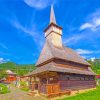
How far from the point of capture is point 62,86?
24.1 metres

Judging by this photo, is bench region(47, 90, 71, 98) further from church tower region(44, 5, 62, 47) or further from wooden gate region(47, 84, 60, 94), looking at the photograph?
church tower region(44, 5, 62, 47)

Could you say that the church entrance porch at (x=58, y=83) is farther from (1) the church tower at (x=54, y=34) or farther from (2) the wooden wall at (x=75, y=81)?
(1) the church tower at (x=54, y=34)

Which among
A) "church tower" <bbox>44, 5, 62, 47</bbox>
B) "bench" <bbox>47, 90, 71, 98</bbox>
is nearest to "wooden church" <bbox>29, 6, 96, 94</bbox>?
"church tower" <bbox>44, 5, 62, 47</bbox>

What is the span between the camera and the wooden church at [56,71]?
77.1ft

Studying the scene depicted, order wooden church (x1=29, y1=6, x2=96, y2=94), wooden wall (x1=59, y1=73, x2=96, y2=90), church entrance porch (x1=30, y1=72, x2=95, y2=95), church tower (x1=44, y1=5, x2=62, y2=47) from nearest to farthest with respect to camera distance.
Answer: church entrance porch (x1=30, y1=72, x2=95, y2=95), wooden church (x1=29, y1=6, x2=96, y2=94), wooden wall (x1=59, y1=73, x2=96, y2=90), church tower (x1=44, y1=5, x2=62, y2=47)

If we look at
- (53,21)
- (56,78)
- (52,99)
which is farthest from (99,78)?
(52,99)

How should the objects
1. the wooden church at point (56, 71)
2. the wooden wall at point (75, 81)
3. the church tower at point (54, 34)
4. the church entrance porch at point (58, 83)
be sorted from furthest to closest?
1. the church tower at point (54, 34)
2. the wooden wall at point (75, 81)
3. the wooden church at point (56, 71)
4. the church entrance porch at point (58, 83)

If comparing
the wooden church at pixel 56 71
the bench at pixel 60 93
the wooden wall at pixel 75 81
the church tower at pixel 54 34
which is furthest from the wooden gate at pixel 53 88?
the church tower at pixel 54 34

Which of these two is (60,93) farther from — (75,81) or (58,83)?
(75,81)

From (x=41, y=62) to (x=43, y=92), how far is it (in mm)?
6302

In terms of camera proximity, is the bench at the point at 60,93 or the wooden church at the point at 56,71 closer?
the bench at the point at 60,93

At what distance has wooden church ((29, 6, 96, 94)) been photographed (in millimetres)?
23489

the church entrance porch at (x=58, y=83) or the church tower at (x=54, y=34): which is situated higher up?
the church tower at (x=54, y=34)

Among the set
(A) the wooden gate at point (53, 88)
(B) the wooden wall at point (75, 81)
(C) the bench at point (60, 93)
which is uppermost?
(B) the wooden wall at point (75, 81)
